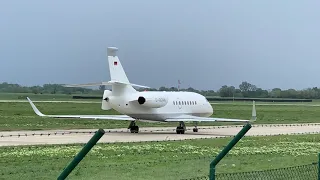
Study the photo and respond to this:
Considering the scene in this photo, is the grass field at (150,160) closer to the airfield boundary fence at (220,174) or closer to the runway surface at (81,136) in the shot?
the airfield boundary fence at (220,174)

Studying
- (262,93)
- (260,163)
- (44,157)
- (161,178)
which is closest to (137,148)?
(44,157)

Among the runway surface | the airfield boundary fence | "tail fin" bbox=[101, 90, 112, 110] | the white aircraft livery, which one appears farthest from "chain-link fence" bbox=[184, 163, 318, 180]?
"tail fin" bbox=[101, 90, 112, 110]

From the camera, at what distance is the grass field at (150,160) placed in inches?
585

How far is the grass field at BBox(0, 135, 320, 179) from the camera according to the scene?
14867 mm

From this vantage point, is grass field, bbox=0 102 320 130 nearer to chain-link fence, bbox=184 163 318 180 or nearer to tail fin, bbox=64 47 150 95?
tail fin, bbox=64 47 150 95

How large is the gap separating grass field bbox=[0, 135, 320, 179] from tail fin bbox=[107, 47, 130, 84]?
11817 millimetres

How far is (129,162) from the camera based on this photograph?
1764 centimetres

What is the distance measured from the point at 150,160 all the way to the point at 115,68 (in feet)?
60.5

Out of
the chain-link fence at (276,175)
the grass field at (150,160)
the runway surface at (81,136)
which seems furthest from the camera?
the runway surface at (81,136)

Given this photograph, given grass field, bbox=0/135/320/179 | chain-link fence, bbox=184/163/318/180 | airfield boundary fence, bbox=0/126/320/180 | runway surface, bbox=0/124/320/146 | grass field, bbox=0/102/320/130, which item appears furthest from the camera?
grass field, bbox=0/102/320/130

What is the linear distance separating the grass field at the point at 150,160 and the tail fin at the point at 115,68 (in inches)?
465

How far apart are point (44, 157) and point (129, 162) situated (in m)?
3.12

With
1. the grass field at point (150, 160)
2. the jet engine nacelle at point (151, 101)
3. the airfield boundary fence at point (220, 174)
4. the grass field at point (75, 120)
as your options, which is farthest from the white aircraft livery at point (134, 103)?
the airfield boundary fence at point (220, 174)

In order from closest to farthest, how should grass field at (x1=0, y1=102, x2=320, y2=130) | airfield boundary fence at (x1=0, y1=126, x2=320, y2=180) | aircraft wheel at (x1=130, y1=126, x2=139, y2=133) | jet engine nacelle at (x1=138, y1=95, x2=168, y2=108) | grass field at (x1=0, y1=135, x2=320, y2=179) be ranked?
airfield boundary fence at (x1=0, y1=126, x2=320, y2=180) → grass field at (x1=0, y1=135, x2=320, y2=179) → jet engine nacelle at (x1=138, y1=95, x2=168, y2=108) → aircraft wheel at (x1=130, y1=126, x2=139, y2=133) → grass field at (x1=0, y1=102, x2=320, y2=130)
